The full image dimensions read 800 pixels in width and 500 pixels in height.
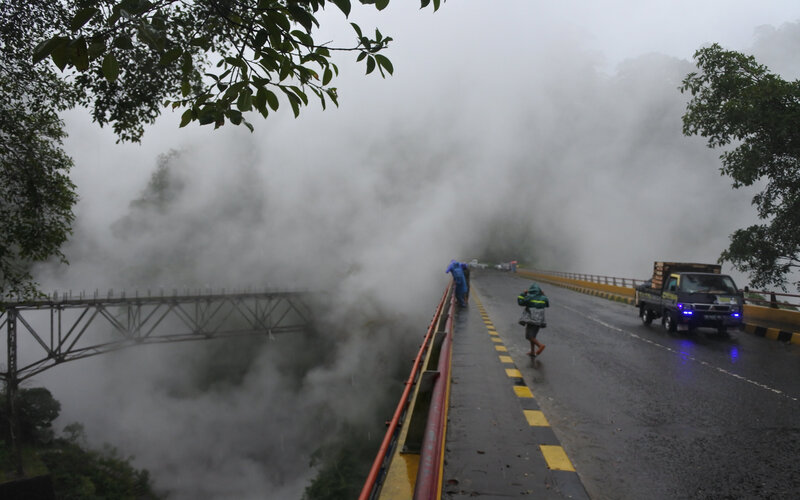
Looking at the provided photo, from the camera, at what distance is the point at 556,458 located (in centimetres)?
366

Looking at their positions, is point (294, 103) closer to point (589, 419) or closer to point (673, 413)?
point (589, 419)

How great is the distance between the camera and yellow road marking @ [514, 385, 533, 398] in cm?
546

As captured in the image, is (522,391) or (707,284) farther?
(707,284)

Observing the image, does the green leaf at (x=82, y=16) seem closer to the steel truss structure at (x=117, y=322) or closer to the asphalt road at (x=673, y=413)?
the asphalt road at (x=673, y=413)

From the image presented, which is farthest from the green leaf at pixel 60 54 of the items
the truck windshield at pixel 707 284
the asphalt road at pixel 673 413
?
the truck windshield at pixel 707 284

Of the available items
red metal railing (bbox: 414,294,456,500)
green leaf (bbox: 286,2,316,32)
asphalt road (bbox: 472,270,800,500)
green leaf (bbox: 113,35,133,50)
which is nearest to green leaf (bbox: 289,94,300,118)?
green leaf (bbox: 286,2,316,32)

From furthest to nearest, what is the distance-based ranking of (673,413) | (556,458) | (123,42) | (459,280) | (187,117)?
(459,280), (673,413), (556,458), (187,117), (123,42)

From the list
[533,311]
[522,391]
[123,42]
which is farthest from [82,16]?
[533,311]

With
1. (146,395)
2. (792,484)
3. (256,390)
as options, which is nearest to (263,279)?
(256,390)

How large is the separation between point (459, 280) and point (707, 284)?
19.9 feet

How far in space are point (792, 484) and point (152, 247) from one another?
4618 cm

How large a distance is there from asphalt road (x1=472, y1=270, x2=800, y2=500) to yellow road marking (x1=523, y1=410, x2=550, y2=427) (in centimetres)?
9

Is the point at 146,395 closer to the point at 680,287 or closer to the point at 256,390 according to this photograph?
the point at 256,390

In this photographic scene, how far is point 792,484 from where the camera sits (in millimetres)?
3268
